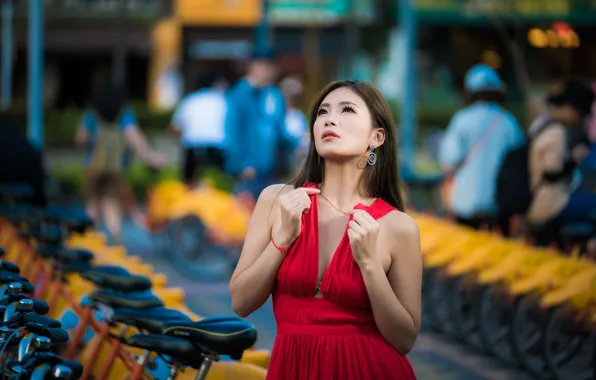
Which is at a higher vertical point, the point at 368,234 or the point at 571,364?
the point at 368,234

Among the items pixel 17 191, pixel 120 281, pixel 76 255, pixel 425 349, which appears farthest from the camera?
pixel 17 191

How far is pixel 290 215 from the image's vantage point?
4227 mm

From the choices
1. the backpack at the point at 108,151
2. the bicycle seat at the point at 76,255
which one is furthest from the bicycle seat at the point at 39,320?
the backpack at the point at 108,151

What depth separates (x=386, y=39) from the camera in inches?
1580

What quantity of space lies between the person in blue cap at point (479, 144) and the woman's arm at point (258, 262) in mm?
6559

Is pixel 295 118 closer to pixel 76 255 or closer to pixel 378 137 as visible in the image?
pixel 76 255

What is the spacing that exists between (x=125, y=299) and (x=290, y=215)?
151 cm

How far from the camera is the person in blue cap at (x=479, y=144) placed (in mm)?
10906

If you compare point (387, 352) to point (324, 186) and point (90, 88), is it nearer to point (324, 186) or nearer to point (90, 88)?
point (324, 186)

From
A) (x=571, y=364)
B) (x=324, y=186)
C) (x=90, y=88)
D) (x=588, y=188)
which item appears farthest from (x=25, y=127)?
(x=324, y=186)

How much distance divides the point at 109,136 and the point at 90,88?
26.2 meters

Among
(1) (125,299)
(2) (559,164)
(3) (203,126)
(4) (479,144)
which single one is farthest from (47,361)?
(3) (203,126)

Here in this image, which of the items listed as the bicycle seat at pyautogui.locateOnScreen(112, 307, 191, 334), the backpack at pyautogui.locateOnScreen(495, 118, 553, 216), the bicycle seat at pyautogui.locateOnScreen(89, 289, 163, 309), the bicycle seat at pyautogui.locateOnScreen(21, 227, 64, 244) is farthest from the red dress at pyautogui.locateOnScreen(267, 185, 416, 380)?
the backpack at pyautogui.locateOnScreen(495, 118, 553, 216)

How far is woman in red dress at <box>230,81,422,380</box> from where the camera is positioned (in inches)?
167
